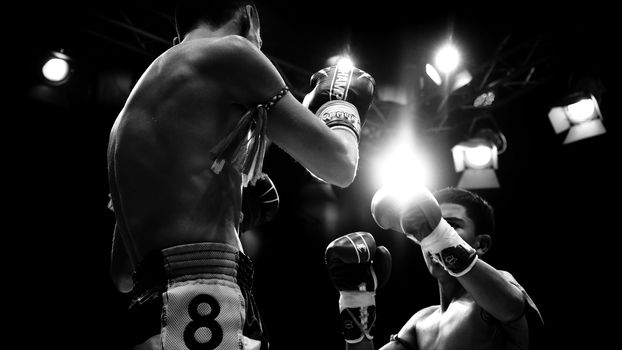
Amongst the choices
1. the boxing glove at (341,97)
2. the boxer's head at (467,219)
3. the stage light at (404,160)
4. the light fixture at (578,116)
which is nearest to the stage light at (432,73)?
the stage light at (404,160)

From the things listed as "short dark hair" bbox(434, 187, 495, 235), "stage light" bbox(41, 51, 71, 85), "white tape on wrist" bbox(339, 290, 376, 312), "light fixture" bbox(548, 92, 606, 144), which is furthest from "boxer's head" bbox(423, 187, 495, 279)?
"stage light" bbox(41, 51, 71, 85)

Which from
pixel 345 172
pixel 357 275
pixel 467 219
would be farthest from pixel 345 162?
pixel 467 219

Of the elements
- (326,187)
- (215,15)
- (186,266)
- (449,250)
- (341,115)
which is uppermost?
(326,187)

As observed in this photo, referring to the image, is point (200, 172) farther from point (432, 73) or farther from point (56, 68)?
point (432, 73)

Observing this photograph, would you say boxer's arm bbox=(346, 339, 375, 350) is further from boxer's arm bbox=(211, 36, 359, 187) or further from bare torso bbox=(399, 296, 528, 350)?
boxer's arm bbox=(211, 36, 359, 187)

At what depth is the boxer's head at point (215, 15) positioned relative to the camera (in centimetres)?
139

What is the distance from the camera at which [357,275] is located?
2373mm

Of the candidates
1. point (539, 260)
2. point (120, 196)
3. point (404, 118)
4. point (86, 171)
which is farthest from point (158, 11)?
point (539, 260)

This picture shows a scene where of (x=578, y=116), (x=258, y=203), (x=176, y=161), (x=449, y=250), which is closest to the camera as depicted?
(x=176, y=161)

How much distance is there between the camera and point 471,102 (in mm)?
4582

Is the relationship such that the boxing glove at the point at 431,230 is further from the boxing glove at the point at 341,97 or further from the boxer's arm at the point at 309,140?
the boxer's arm at the point at 309,140

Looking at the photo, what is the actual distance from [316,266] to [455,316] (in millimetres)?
3183

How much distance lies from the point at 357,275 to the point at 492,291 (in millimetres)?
542

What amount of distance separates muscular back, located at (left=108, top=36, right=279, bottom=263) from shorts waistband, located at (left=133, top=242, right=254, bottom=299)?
26 mm
